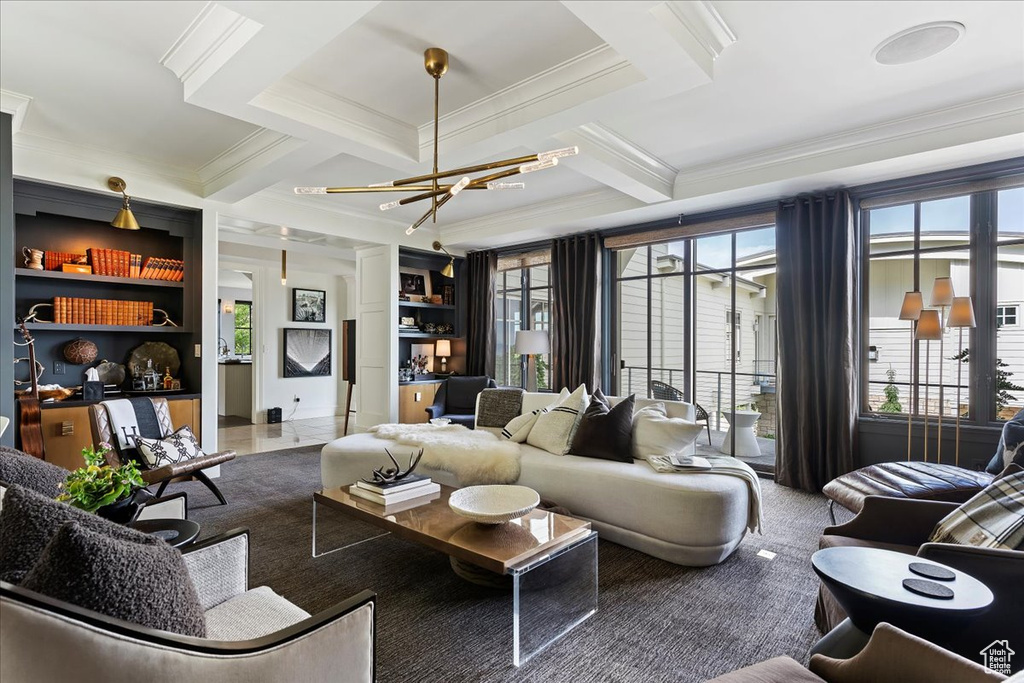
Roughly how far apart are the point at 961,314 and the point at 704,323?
7.28 feet

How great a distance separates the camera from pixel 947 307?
13.3 ft

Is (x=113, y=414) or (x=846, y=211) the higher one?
(x=846, y=211)

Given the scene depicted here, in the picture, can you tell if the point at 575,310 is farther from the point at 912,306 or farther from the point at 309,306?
the point at 309,306

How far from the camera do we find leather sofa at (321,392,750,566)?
9.12 feet

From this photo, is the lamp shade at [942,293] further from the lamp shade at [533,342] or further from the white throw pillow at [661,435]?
the lamp shade at [533,342]

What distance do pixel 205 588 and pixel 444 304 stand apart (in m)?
5.85

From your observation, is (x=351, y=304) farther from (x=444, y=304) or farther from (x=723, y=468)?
(x=723, y=468)

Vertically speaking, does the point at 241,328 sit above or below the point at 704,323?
above

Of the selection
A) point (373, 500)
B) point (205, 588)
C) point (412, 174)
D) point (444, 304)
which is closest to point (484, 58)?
point (412, 174)

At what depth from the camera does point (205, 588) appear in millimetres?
1640

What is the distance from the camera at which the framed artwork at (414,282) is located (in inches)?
277

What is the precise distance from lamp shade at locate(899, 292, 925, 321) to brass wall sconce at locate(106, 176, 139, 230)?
6.03 m

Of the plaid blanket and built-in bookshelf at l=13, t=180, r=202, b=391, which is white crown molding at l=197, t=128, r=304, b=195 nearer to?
built-in bookshelf at l=13, t=180, r=202, b=391

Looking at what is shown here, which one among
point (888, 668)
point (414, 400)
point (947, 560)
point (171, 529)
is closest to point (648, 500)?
point (947, 560)
